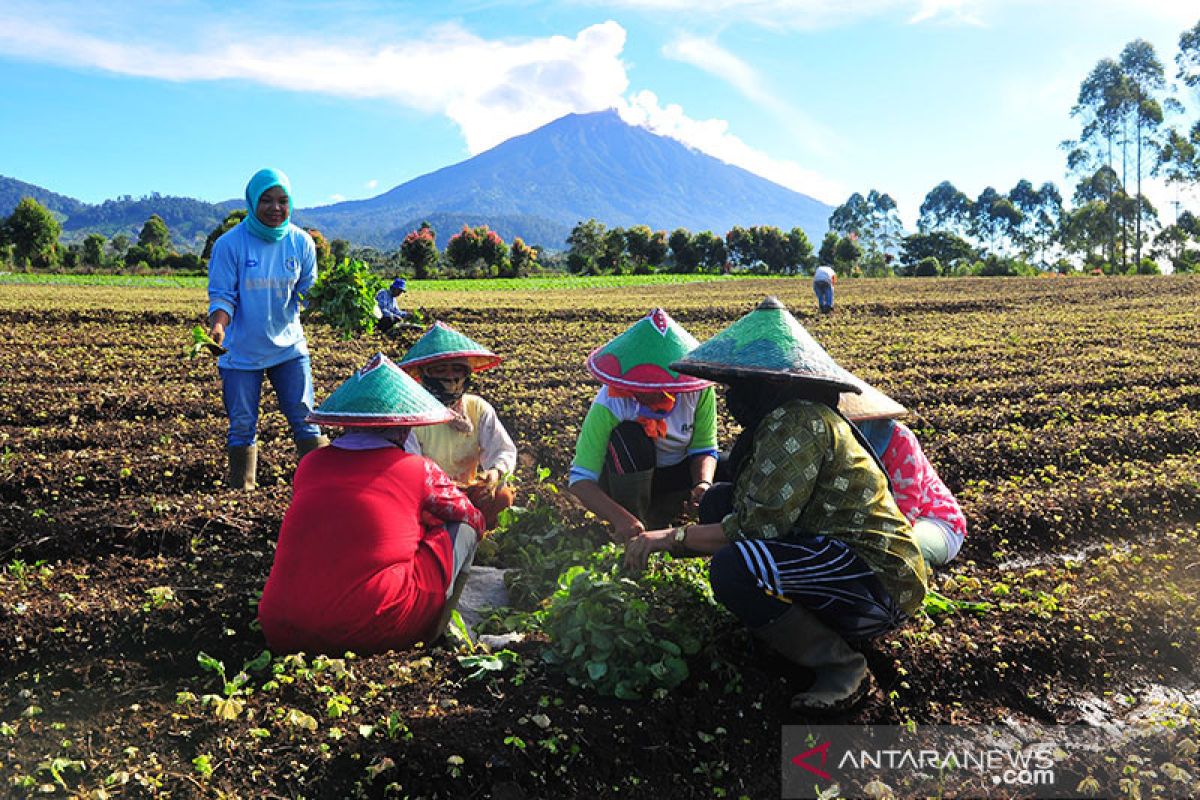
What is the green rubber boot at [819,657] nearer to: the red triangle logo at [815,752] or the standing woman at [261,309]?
the red triangle logo at [815,752]

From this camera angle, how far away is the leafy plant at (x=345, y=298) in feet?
23.0

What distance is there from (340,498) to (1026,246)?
81945mm

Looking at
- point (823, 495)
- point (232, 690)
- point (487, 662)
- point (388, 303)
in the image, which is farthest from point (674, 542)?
point (388, 303)

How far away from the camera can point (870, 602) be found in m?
2.73

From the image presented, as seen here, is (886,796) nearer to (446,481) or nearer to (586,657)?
(586,657)

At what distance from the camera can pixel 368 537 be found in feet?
9.55

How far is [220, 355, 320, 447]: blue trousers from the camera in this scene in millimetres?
4992

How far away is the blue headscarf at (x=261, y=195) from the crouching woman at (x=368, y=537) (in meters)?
2.05

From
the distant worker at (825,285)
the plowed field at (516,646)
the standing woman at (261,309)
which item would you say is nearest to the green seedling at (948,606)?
the plowed field at (516,646)

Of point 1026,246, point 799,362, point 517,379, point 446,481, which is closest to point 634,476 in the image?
→ point 446,481

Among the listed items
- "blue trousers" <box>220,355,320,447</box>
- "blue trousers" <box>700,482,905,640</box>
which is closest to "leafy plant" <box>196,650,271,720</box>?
"blue trousers" <box>700,482,905,640</box>

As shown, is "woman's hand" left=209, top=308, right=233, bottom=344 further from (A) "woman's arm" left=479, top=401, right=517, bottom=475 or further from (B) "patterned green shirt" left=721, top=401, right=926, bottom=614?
(B) "patterned green shirt" left=721, top=401, right=926, bottom=614

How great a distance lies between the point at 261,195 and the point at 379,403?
90.4 inches

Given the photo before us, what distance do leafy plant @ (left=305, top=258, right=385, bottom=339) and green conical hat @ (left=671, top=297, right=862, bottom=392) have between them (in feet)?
15.3
